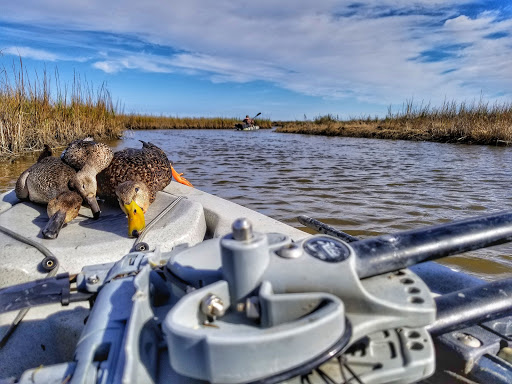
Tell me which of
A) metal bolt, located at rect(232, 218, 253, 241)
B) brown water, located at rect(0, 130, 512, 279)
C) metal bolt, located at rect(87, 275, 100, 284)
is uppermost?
metal bolt, located at rect(232, 218, 253, 241)

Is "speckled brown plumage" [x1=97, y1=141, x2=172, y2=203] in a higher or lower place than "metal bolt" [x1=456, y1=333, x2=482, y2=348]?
higher

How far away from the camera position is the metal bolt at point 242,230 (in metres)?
0.62

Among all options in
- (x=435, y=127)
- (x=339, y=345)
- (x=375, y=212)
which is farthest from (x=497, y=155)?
(x=339, y=345)

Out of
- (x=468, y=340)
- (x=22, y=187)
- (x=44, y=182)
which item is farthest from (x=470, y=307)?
(x=22, y=187)

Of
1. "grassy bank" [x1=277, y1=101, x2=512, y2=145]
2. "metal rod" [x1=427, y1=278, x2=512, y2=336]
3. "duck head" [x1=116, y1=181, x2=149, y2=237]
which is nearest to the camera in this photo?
"metal rod" [x1=427, y1=278, x2=512, y2=336]

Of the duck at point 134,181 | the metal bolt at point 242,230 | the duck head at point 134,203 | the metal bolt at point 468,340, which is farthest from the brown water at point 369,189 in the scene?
the metal bolt at point 242,230

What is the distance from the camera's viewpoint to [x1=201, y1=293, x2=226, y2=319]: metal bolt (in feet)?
2.10

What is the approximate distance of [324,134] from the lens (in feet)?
71.3

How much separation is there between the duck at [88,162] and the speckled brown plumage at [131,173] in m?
0.06

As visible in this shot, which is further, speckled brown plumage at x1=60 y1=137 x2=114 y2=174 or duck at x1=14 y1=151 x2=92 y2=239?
speckled brown plumage at x1=60 y1=137 x2=114 y2=174

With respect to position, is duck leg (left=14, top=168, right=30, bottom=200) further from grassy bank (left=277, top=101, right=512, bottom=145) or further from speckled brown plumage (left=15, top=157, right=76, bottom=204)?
grassy bank (left=277, top=101, right=512, bottom=145)

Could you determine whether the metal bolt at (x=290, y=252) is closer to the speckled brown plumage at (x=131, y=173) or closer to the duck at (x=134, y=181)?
the duck at (x=134, y=181)

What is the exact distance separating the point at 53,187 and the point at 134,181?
55 cm

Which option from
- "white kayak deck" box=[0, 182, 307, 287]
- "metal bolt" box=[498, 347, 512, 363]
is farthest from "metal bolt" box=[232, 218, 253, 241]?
"white kayak deck" box=[0, 182, 307, 287]
